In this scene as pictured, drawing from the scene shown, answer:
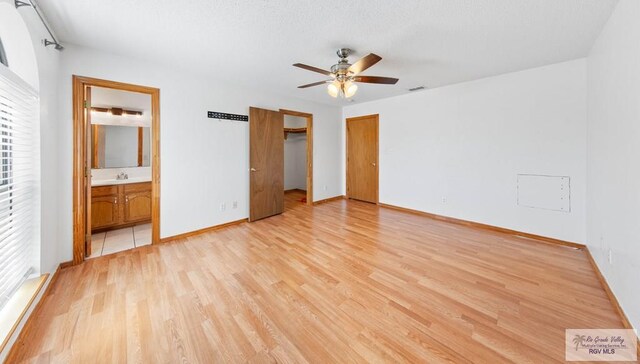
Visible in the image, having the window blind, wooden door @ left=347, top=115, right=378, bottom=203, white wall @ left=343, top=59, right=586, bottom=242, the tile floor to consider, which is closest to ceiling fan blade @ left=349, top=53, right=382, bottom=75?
white wall @ left=343, top=59, right=586, bottom=242

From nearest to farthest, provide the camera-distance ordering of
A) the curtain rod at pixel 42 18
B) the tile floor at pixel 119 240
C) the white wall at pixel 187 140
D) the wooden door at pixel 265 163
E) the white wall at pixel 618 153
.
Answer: the white wall at pixel 618 153 → the curtain rod at pixel 42 18 → the white wall at pixel 187 140 → the tile floor at pixel 119 240 → the wooden door at pixel 265 163

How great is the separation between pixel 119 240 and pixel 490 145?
578 centimetres

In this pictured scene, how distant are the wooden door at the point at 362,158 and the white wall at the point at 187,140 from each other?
2.23 metres

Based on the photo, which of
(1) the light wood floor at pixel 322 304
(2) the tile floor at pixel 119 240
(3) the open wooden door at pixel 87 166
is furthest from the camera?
(2) the tile floor at pixel 119 240

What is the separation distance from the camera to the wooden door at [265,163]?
4145 millimetres

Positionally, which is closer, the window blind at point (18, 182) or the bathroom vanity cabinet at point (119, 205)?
the window blind at point (18, 182)

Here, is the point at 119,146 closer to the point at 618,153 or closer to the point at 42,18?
the point at 42,18

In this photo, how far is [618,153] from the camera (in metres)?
1.85

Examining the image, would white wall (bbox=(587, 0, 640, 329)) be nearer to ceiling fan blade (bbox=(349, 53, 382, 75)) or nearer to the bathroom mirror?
ceiling fan blade (bbox=(349, 53, 382, 75))

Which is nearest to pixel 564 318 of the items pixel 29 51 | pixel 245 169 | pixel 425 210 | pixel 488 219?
pixel 488 219

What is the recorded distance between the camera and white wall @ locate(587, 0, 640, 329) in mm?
1559

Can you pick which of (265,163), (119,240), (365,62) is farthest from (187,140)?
(365,62)

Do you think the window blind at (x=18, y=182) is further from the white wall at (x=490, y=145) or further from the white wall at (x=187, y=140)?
the white wall at (x=490, y=145)

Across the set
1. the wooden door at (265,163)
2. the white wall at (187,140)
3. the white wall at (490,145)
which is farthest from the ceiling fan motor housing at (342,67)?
the white wall at (490,145)
